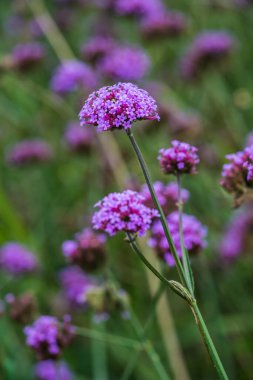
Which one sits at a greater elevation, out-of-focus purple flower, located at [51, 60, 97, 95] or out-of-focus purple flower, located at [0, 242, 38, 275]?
out-of-focus purple flower, located at [51, 60, 97, 95]


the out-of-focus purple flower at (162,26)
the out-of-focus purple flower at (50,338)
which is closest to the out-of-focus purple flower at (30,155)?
the out-of-focus purple flower at (162,26)

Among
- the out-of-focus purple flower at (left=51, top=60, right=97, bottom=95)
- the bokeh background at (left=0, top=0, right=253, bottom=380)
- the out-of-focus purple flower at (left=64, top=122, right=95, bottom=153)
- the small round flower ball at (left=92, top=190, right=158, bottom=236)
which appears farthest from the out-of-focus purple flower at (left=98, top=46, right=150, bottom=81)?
the small round flower ball at (left=92, top=190, right=158, bottom=236)

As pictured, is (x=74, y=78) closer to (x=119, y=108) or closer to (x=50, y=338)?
(x=50, y=338)

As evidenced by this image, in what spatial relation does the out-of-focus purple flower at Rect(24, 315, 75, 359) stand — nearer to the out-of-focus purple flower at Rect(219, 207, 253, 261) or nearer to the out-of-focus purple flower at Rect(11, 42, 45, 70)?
the out-of-focus purple flower at Rect(219, 207, 253, 261)

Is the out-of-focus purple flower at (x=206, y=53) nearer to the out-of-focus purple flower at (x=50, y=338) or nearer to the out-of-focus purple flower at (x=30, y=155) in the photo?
the out-of-focus purple flower at (x=30, y=155)

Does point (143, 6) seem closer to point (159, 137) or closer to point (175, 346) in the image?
point (159, 137)

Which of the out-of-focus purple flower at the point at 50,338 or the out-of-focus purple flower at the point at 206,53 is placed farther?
the out-of-focus purple flower at the point at 206,53
